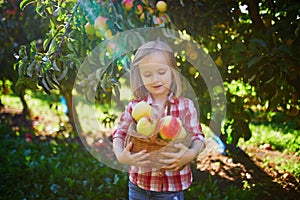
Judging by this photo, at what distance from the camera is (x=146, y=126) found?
Result: 1343mm

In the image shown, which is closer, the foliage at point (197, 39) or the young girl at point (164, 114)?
the young girl at point (164, 114)

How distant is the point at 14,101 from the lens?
21.3 feet

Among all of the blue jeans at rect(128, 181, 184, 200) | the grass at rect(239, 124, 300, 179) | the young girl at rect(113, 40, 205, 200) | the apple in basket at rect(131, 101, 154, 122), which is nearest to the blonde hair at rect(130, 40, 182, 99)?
the young girl at rect(113, 40, 205, 200)

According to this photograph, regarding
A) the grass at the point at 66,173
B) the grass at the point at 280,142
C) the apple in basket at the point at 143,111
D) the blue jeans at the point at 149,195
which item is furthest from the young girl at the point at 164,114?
the grass at the point at 280,142

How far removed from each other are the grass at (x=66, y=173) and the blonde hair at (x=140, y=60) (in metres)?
1.13

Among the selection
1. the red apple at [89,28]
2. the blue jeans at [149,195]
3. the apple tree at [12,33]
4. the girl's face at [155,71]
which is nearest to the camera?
the girl's face at [155,71]

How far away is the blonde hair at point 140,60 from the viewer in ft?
4.92

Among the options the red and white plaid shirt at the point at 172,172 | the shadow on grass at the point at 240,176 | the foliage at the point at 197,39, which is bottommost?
the shadow on grass at the point at 240,176

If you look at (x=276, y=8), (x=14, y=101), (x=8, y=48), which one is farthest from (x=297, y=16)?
(x=14, y=101)

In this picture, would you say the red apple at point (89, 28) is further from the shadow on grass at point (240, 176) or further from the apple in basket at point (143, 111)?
the shadow on grass at point (240, 176)

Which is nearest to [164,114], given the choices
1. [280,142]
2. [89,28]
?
[89,28]

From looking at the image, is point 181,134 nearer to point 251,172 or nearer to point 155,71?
point 155,71

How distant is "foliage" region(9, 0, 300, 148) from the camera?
5.55 feet

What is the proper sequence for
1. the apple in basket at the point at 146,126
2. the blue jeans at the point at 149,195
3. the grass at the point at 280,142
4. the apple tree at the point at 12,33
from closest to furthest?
the apple in basket at the point at 146,126
the blue jeans at the point at 149,195
the grass at the point at 280,142
the apple tree at the point at 12,33
